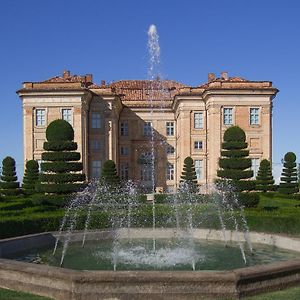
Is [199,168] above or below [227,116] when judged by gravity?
below

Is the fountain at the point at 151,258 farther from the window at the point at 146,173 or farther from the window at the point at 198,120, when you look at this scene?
the window at the point at 146,173

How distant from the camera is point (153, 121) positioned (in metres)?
41.4

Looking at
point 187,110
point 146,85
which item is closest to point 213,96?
point 187,110

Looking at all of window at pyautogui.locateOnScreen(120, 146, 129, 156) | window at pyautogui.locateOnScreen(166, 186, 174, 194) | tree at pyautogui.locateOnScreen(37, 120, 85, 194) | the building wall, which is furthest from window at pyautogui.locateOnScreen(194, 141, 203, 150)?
tree at pyautogui.locateOnScreen(37, 120, 85, 194)

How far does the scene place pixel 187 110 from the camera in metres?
36.6

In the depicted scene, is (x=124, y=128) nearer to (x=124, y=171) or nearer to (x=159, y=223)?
(x=124, y=171)

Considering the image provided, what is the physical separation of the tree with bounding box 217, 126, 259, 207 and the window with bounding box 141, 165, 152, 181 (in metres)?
21.0

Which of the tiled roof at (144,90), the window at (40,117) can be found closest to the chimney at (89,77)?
the tiled roof at (144,90)

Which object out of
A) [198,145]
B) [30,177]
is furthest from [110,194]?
[198,145]

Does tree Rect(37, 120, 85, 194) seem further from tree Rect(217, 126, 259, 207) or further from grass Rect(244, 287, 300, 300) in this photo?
grass Rect(244, 287, 300, 300)

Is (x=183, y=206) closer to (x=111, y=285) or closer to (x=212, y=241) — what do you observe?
(x=212, y=241)

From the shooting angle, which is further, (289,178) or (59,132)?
(289,178)

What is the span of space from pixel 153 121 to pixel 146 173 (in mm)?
4749

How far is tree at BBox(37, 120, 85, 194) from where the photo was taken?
768 inches
